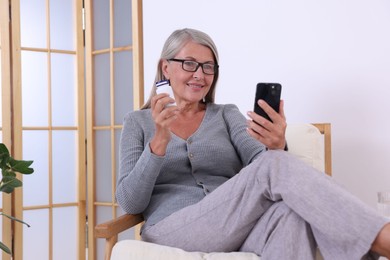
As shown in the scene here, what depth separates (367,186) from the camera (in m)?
2.25

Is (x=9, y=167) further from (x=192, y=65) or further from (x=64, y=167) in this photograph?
(x=192, y=65)

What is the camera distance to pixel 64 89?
3.24m

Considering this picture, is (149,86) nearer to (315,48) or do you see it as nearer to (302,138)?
(315,48)

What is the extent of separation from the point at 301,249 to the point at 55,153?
7.38 ft

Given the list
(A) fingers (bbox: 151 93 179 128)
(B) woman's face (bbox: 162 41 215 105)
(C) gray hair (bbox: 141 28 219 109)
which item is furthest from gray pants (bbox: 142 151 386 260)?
(C) gray hair (bbox: 141 28 219 109)

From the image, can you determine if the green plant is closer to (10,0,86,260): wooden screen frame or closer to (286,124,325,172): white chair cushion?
(10,0,86,260): wooden screen frame

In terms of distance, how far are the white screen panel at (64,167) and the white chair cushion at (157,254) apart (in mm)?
1774

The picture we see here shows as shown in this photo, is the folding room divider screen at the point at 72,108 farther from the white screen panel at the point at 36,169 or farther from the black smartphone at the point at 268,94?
the black smartphone at the point at 268,94

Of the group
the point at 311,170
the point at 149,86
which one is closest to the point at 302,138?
the point at 311,170

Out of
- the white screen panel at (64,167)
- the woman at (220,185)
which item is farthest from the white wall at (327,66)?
the white screen panel at (64,167)

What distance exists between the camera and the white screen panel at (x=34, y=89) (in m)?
3.11

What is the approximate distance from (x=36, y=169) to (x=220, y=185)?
1.84 m

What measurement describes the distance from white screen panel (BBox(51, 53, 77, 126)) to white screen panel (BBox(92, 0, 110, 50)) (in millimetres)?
184

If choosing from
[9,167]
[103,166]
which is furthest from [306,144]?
[103,166]
